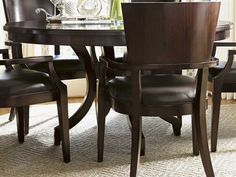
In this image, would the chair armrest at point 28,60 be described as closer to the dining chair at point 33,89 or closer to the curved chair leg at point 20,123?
the dining chair at point 33,89

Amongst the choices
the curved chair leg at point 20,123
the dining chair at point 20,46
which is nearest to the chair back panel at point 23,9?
the dining chair at point 20,46

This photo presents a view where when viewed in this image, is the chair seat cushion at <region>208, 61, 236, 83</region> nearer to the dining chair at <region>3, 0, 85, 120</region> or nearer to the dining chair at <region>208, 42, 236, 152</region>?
the dining chair at <region>208, 42, 236, 152</region>

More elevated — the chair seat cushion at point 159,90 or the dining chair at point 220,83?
the chair seat cushion at point 159,90

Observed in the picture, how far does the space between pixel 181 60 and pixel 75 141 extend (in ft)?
3.90

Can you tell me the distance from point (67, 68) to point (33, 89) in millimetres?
714

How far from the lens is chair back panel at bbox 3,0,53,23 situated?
3098mm

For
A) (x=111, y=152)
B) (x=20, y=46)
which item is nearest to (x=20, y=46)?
(x=20, y=46)

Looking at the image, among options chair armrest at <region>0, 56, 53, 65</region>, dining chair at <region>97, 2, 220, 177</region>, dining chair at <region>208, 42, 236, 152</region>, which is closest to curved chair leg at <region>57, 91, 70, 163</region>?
chair armrest at <region>0, 56, 53, 65</region>

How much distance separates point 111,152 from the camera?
2.56 meters

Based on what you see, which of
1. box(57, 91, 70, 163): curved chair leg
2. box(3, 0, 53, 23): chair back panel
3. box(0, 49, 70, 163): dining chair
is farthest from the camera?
box(3, 0, 53, 23): chair back panel

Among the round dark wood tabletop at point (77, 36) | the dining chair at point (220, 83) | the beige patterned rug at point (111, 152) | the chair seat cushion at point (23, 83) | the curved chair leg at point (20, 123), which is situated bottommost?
the beige patterned rug at point (111, 152)

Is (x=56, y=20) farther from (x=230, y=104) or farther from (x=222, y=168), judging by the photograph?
(x=230, y=104)

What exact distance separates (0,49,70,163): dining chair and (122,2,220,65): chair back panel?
587mm

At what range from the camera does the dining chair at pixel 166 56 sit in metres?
1.81
